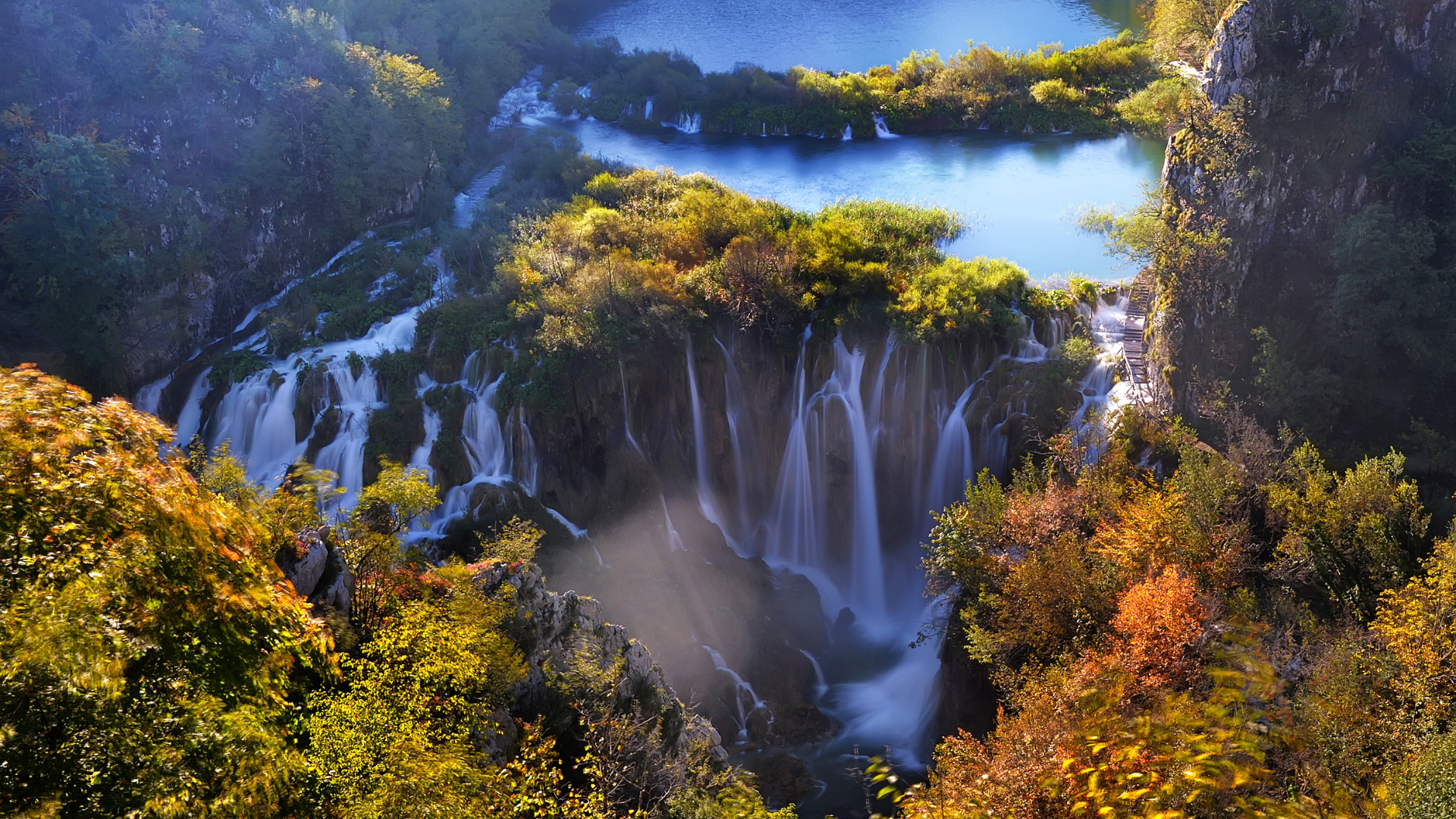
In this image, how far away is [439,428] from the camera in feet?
102

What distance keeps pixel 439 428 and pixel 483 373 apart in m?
2.70

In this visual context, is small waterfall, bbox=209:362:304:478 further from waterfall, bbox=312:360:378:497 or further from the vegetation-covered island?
waterfall, bbox=312:360:378:497

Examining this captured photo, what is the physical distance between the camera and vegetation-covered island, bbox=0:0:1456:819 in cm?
1109

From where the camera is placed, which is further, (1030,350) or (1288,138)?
(1030,350)

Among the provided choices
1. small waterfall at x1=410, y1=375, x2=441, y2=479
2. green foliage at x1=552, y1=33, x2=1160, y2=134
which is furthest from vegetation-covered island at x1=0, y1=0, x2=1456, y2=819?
green foliage at x1=552, y1=33, x2=1160, y2=134

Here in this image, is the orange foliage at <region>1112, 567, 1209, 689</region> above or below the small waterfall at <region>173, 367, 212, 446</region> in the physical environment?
above

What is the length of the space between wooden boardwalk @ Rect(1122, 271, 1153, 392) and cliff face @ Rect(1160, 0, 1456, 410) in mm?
1256

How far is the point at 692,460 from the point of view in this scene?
33.0 metres

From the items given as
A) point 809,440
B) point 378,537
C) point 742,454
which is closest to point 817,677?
point 809,440

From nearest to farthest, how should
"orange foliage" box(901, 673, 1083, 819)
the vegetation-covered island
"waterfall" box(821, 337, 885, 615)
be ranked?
the vegetation-covered island → "orange foliage" box(901, 673, 1083, 819) → "waterfall" box(821, 337, 885, 615)

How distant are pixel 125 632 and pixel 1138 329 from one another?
33180 millimetres

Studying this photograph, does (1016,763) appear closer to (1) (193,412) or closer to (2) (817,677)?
(2) (817,677)

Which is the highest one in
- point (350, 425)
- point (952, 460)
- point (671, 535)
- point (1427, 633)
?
point (1427, 633)

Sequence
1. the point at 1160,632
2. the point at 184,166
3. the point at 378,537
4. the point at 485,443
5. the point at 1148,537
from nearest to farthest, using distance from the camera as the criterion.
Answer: the point at 1160,632, the point at 378,537, the point at 1148,537, the point at 485,443, the point at 184,166
